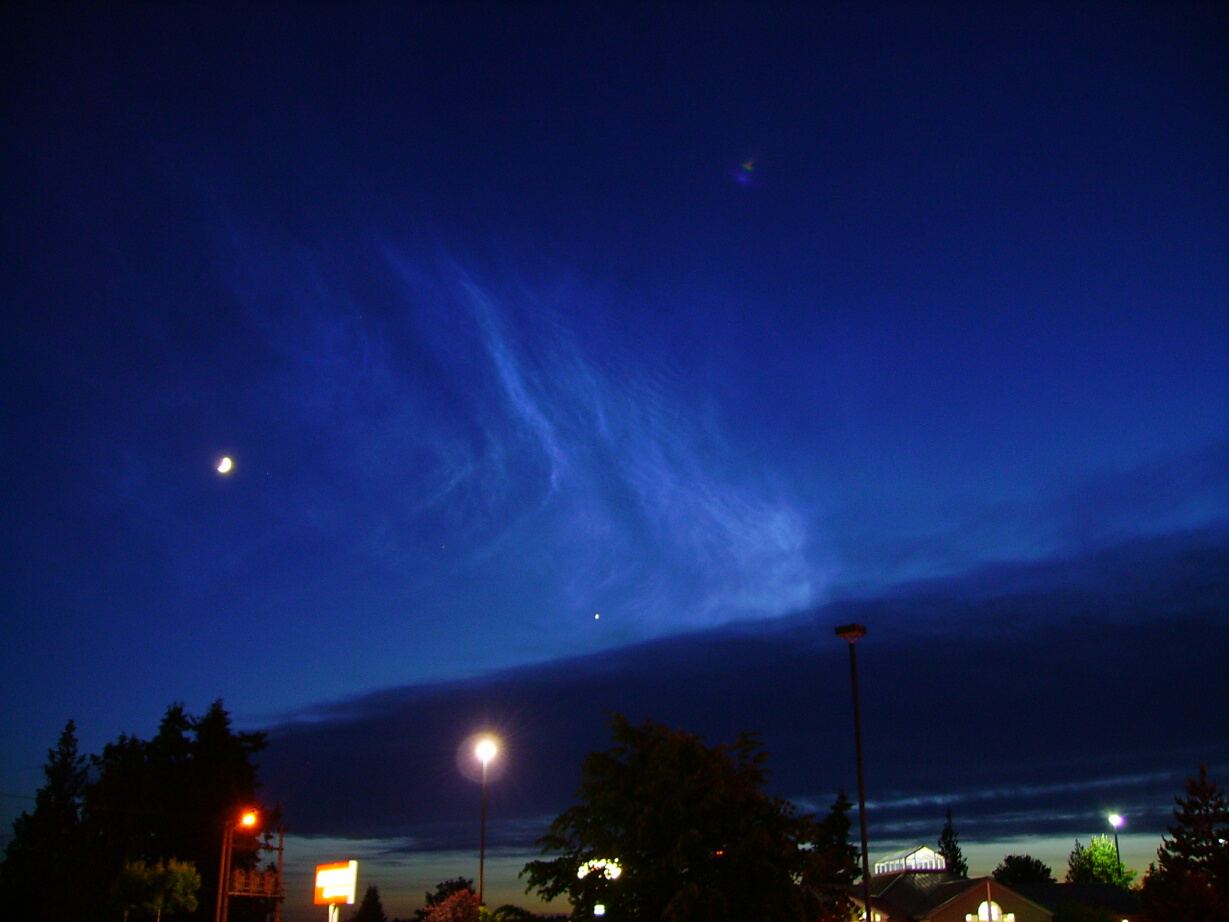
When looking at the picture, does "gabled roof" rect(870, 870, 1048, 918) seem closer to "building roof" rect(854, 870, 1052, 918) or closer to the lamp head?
"building roof" rect(854, 870, 1052, 918)

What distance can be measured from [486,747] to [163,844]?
50.1 meters

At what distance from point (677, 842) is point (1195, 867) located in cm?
3467

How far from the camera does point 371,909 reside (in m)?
152

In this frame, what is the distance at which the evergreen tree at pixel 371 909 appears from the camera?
150750 millimetres

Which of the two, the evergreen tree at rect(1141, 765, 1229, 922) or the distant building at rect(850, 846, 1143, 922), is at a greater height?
the evergreen tree at rect(1141, 765, 1229, 922)

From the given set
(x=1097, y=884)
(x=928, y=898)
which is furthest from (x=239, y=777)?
(x=1097, y=884)

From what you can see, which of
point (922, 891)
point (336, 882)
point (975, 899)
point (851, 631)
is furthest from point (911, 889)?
point (851, 631)

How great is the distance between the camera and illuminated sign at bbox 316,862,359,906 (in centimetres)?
4341

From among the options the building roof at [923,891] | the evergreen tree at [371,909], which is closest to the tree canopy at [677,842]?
the building roof at [923,891]

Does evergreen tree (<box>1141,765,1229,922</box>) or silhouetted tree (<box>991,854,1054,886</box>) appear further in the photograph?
silhouetted tree (<box>991,854,1054,886</box>)

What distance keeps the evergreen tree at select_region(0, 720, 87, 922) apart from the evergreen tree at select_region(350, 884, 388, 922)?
76719mm

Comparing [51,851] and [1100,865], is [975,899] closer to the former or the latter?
[1100,865]

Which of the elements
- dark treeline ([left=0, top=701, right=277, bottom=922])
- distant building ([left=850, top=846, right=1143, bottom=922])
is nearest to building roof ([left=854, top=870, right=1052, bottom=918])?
distant building ([left=850, top=846, right=1143, bottom=922])

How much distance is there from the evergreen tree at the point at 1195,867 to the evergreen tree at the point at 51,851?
56024 mm
